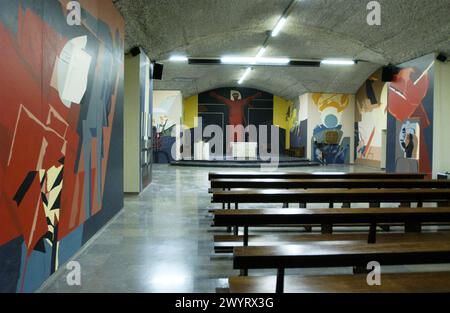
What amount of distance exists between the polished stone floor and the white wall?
4.76m

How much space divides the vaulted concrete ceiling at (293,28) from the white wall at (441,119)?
1.55 feet

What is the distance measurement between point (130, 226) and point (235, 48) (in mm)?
6721

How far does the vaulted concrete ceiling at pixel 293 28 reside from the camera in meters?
5.98

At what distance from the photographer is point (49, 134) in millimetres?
2713

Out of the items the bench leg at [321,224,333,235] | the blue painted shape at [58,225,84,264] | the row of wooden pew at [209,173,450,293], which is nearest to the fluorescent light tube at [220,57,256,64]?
the row of wooden pew at [209,173,450,293]

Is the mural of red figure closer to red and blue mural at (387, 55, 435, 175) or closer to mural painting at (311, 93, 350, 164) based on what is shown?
mural painting at (311, 93, 350, 164)

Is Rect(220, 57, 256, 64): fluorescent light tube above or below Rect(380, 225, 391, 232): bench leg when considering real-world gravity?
above

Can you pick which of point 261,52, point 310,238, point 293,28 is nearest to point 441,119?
point 293,28

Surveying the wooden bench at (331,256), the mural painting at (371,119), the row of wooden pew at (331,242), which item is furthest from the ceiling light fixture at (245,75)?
the wooden bench at (331,256)

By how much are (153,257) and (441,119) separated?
641 centimetres

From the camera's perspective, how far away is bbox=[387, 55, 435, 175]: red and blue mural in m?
7.21

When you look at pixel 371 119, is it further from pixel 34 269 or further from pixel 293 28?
pixel 34 269

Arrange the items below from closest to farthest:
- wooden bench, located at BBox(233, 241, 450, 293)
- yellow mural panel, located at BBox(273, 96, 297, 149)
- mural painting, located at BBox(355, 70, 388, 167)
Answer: wooden bench, located at BBox(233, 241, 450, 293)
mural painting, located at BBox(355, 70, 388, 167)
yellow mural panel, located at BBox(273, 96, 297, 149)

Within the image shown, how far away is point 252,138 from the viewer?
1866 centimetres
